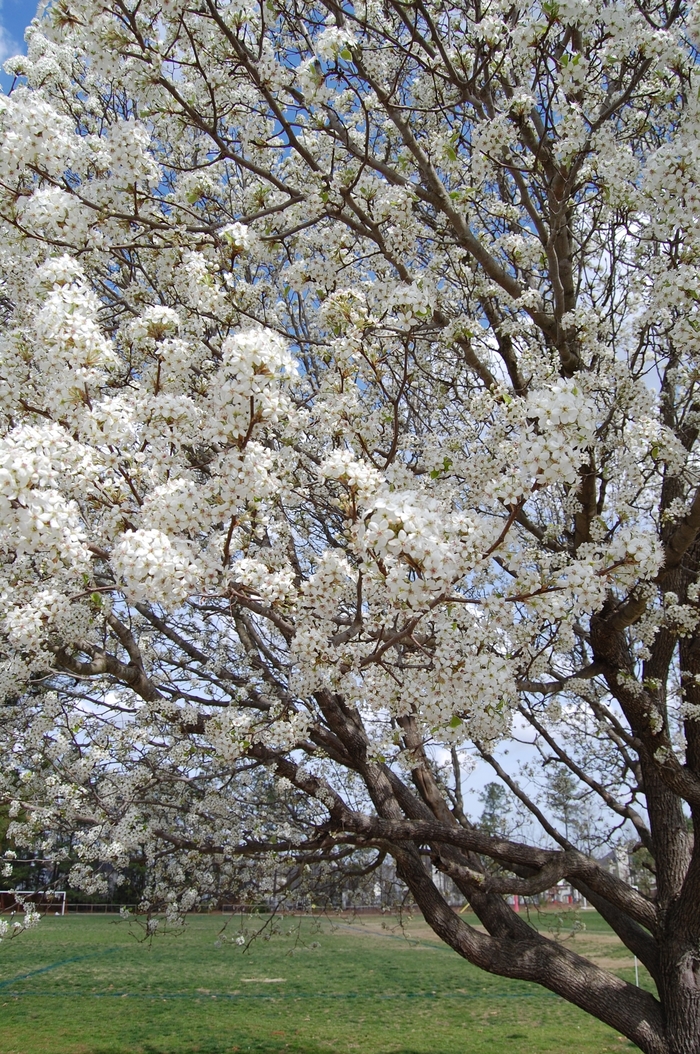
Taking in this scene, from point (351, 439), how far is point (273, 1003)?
13.5 metres

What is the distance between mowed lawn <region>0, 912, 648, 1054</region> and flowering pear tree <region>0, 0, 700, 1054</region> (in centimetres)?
264

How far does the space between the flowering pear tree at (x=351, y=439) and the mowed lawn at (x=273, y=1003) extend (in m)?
2.64

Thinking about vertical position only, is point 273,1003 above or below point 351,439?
below

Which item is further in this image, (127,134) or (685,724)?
(685,724)

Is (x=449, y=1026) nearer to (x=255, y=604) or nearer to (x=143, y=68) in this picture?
(x=255, y=604)

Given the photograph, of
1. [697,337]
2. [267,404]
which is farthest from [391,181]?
[267,404]

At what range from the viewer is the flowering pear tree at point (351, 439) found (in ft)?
9.46

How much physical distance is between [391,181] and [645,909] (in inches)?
222

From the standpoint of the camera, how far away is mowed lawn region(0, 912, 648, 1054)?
9.83 meters

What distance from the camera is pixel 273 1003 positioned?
1350 centimetres

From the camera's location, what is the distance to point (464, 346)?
519 cm

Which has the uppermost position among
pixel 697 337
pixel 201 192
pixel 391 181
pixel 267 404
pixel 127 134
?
pixel 391 181

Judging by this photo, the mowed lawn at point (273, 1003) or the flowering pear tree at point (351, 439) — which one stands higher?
the flowering pear tree at point (351, 439)

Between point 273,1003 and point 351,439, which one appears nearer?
point 351,439
